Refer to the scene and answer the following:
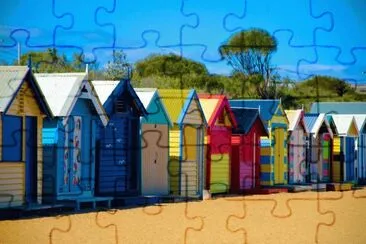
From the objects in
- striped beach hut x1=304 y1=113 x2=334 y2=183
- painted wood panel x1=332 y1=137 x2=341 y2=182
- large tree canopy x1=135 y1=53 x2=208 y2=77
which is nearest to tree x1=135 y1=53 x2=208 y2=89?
large tree canopy x1=135 y1=53 x2=208 y2=77

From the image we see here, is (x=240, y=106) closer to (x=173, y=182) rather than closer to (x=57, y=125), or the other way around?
(x=173, y=182)

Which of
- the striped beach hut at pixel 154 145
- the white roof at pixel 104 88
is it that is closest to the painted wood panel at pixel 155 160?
the striped beach hut at pixel 154 145

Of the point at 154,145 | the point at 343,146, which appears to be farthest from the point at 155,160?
the point at 343,146

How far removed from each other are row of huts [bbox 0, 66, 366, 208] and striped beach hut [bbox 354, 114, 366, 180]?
17.2 feet

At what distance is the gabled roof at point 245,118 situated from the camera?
30.3m

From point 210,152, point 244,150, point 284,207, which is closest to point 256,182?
point 244,150

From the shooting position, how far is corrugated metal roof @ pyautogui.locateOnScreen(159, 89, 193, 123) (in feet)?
86.7

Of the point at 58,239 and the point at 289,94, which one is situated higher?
the point at 289,94

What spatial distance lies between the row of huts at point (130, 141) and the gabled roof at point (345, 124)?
10.5 feet

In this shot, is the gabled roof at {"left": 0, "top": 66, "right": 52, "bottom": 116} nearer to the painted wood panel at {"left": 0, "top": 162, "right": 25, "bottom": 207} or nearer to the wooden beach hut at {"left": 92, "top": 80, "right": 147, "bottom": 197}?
the painted wood panel at {"left": 0, "top": 162, "right": 25, "bottom": 207}

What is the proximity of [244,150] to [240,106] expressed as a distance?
235 centimetres

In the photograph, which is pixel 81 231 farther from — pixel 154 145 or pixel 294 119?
pixel 294 119

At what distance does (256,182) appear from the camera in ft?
104

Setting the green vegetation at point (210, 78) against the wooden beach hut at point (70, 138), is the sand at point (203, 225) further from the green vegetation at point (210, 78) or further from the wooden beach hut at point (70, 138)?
the green vegetation at point (210, 78)
